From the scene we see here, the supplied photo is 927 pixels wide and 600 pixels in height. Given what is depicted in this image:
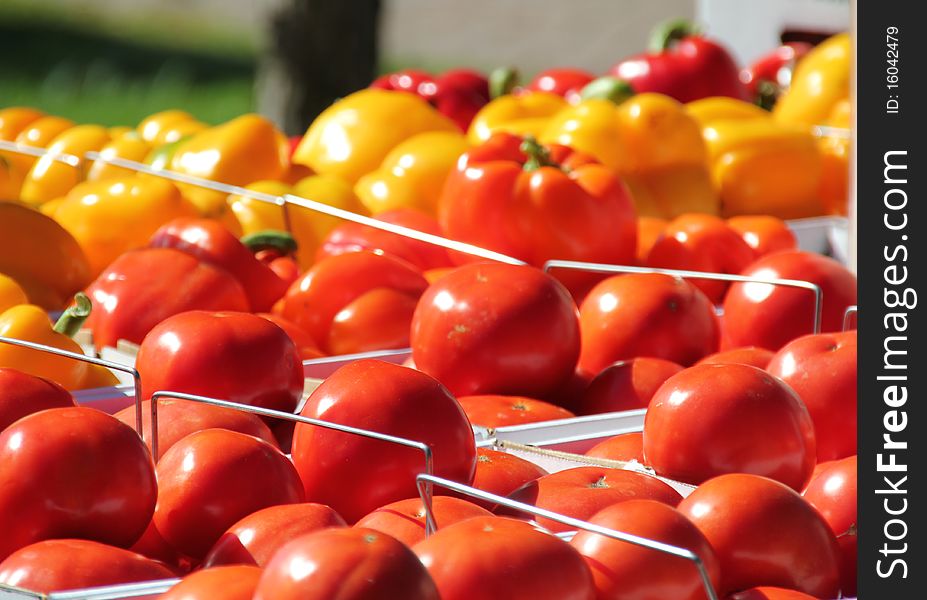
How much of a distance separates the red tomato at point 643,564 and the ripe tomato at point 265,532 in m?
0.26

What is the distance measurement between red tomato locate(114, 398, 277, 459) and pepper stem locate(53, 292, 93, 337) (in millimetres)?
386

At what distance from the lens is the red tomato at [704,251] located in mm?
2375

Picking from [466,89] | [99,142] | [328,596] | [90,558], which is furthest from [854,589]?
[466,89]

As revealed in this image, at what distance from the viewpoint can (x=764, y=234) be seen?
255cm

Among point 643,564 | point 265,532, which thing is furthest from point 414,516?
point 643,564

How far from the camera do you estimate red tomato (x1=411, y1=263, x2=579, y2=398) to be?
178 centimetres

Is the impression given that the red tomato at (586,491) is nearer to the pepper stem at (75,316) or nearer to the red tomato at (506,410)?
the red tomato at (506,410)

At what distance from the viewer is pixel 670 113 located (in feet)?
9.53

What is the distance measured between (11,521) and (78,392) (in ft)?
1.91

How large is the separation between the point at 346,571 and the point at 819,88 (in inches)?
126

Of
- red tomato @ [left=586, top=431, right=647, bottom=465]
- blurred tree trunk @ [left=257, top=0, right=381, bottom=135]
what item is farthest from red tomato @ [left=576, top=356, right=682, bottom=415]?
blurred tree trunk @ [left=257, top=0, right=381, bottom=135]

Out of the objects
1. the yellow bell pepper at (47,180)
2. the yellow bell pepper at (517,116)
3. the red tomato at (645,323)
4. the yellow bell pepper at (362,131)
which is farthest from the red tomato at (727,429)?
the yellow bell pepper at (47,180)

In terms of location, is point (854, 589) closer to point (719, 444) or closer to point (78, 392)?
point (719, 444)

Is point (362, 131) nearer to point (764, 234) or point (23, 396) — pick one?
point (764, 234)
